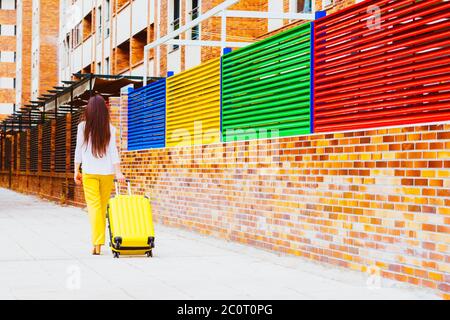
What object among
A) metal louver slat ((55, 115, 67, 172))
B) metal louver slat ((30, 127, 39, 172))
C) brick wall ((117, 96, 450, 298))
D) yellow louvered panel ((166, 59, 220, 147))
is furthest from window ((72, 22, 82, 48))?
brick wall ((117, 96, 450, 298))

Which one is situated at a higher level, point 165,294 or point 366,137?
point 366,137

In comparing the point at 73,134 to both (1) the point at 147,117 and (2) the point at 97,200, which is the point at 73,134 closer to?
(1) the point at 147,117

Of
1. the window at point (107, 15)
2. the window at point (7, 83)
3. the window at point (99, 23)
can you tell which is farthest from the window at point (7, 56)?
the window at point (107, 15)

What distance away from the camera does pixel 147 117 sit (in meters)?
15.1

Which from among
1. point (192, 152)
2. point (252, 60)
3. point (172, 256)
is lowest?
point (172, 256)

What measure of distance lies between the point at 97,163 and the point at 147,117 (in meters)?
5.93

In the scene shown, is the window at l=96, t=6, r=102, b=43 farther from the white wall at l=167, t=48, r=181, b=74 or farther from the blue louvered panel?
the blue louvered panel

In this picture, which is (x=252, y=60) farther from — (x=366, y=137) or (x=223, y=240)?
(x=366, y=137)

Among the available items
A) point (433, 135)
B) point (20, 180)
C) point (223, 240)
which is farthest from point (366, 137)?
point (20, 180)

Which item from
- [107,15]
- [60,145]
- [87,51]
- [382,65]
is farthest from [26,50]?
[382,65]

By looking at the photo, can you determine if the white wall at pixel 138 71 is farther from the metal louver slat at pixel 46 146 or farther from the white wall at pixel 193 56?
the white wall at pixel 193 56

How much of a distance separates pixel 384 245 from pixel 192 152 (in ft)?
18.5

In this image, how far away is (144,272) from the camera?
7.62 m
